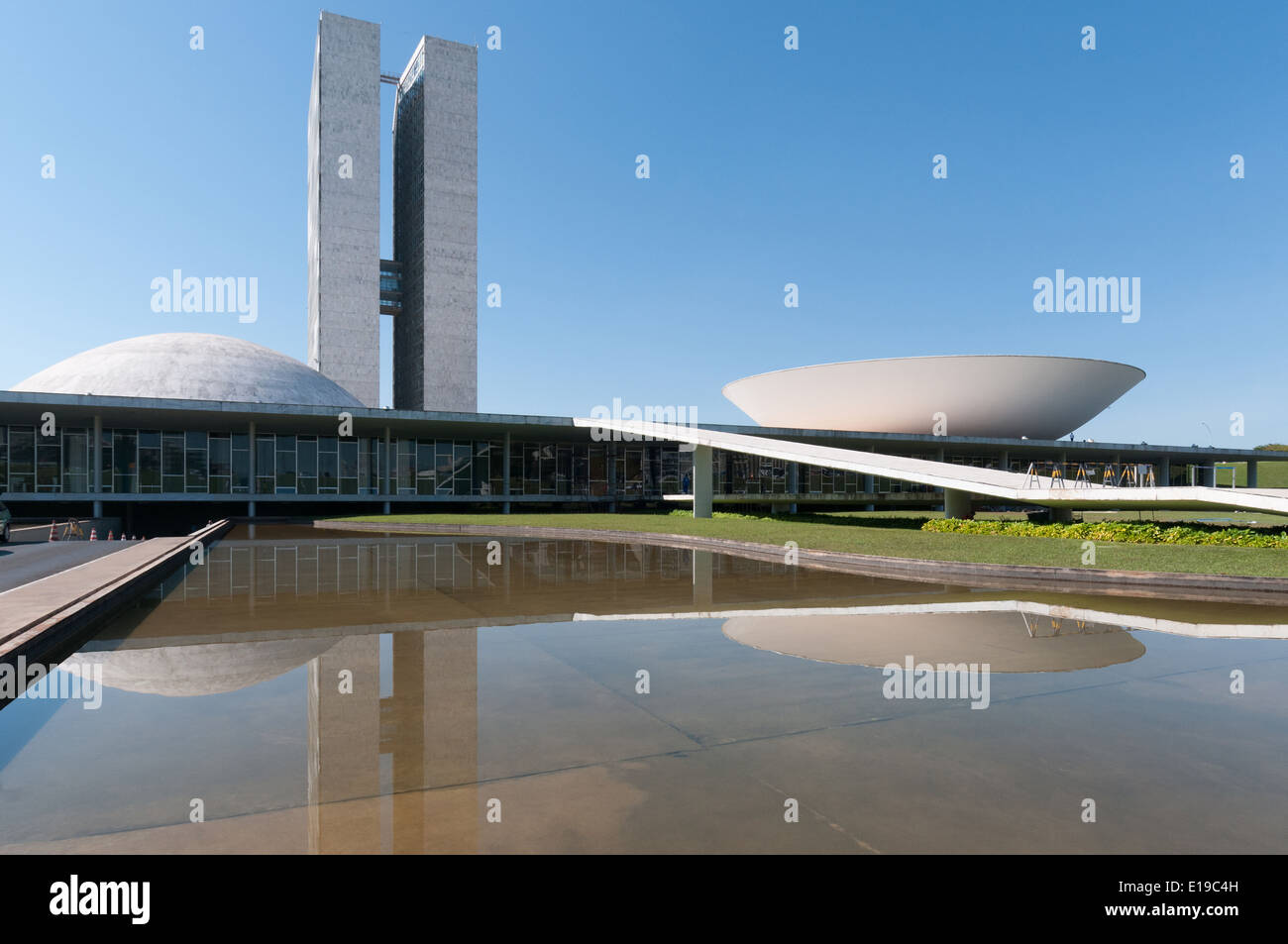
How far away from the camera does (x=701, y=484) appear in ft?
91.2

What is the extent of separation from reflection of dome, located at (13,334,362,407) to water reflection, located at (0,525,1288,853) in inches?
1228

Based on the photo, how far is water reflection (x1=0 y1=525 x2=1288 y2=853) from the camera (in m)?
3.37

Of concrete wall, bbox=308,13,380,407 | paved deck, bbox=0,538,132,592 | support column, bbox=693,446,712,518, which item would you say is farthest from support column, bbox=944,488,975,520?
concrete wall, bbox=308,13,380,407

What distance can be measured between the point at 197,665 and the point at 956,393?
133 feet

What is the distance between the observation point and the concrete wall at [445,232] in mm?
70875

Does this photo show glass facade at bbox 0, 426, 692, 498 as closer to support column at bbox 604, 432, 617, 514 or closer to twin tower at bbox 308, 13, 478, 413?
support column at bbox 604, 432, 617, 514

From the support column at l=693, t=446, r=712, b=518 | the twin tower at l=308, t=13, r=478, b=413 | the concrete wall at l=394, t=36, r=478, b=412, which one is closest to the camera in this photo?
the support column at l=693, t=446, r=712, b=518

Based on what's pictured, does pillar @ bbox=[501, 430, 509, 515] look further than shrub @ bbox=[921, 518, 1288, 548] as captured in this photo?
Yes

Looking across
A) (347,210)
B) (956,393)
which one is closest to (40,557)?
(956,393)

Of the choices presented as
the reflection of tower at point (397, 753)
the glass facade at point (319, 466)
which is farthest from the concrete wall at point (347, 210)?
the reflection of tower at point (397, 753)

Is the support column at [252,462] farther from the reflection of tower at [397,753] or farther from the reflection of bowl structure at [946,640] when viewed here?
the reflection of bowl structure at [946,640]

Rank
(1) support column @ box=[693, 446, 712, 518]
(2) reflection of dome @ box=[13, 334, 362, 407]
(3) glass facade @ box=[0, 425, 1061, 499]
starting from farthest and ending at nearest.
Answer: (2) reflection of dome @ box=[13, 334, 362, 407] → (3) glass facade @ box=[0, 425, 1061, 499] → (1) support column @ box=[693, 446, 712, 518]

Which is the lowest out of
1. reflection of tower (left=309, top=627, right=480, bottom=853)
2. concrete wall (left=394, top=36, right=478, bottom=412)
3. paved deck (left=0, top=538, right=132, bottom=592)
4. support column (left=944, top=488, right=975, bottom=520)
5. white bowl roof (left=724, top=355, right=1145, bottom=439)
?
paved deck (left=0, top=538, right=132, bottom=592)
